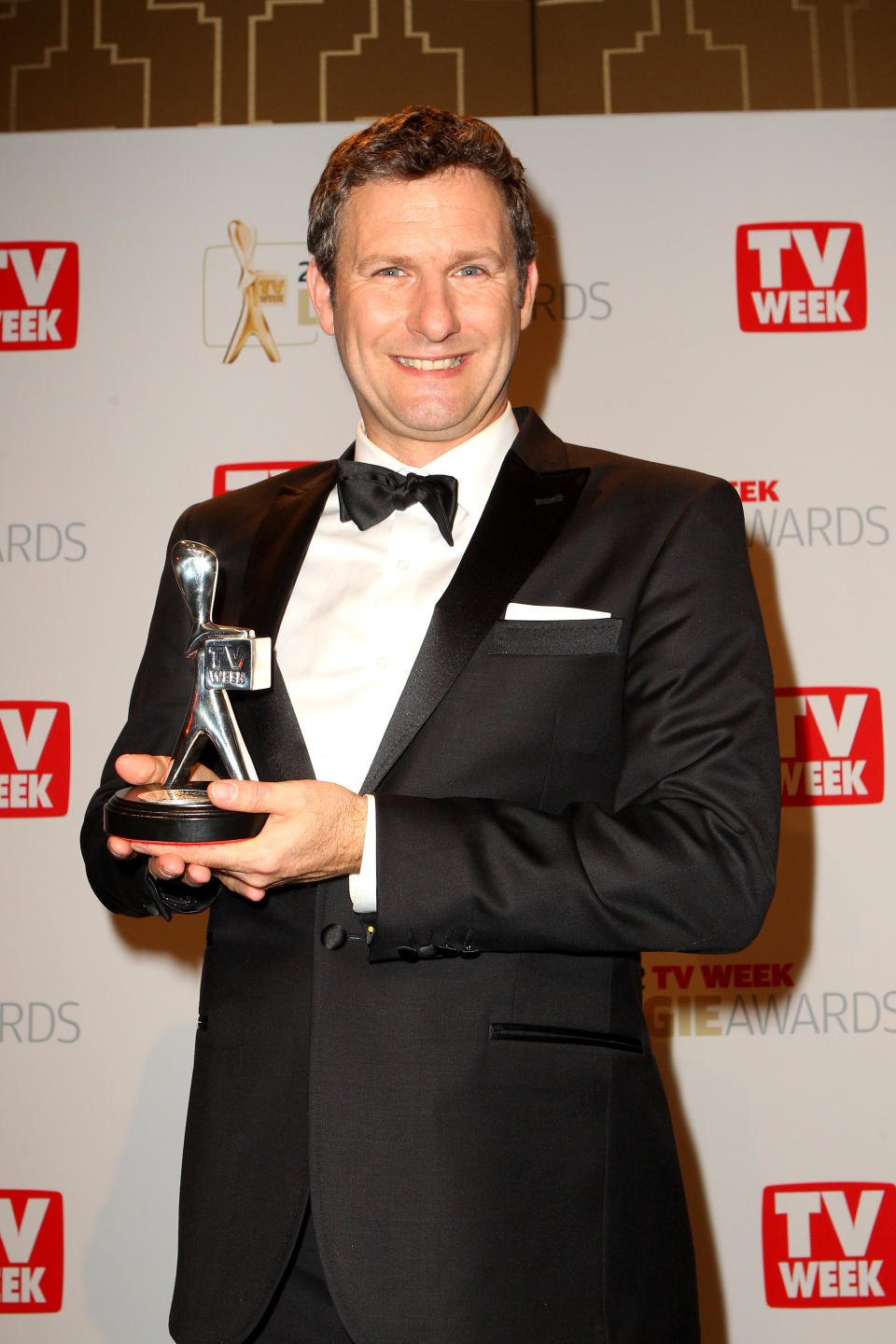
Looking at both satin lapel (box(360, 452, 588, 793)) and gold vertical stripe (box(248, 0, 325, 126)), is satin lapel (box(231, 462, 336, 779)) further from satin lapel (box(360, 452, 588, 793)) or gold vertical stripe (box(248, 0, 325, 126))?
gold vertical stripe (box(248, 0, 325, 126))

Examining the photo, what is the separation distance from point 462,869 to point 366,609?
1.41 ft

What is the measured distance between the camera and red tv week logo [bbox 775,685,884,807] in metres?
2.42

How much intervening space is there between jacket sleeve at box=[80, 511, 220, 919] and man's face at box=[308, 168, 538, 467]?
371mm

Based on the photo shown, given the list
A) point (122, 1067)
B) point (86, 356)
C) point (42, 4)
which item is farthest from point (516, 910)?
point (42, 4)

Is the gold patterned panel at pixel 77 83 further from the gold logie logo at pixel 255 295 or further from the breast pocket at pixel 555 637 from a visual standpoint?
the breast pocket at pixel 555 637

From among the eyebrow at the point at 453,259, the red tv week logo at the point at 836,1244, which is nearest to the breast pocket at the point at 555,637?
the eyebrow at the point at 453,259

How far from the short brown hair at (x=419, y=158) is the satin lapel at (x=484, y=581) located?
1.18ft

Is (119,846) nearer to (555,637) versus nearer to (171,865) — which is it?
(171,865)

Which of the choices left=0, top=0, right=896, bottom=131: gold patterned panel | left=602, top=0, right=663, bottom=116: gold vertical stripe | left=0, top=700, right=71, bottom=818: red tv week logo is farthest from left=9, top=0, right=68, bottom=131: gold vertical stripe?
left=0, top=700, right=71, bottom=818: red tv week logo

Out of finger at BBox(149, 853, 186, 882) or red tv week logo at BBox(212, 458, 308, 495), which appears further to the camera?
red tv week logo at BBox(212, 458, 308, 495)

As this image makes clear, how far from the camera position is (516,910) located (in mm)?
1164

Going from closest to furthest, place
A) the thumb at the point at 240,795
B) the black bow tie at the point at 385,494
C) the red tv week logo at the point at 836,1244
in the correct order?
the thumb at the point at 240,795 < the black bow tie at the point at 385,494 < the red tv week logo at the point at 836,1244

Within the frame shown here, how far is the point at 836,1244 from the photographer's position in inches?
93.3

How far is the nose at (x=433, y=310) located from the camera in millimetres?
1473
